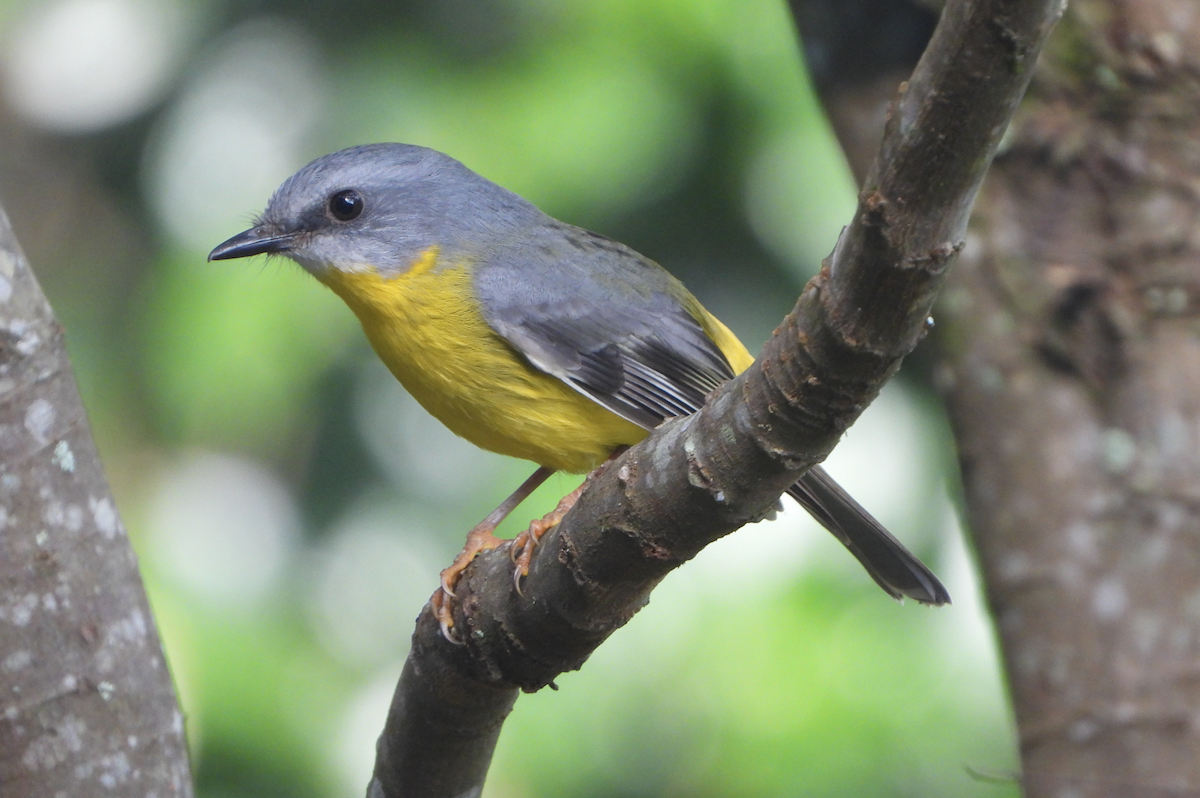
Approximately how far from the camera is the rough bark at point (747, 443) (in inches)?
63.3

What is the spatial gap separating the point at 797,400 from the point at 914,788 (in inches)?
147

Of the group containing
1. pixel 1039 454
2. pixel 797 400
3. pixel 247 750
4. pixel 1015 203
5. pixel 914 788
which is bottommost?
pixel 247 750

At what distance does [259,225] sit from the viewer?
4.36 meters

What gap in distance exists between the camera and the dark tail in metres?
3.79

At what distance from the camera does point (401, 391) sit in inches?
215

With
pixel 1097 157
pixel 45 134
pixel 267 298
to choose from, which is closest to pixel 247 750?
pixel 267 298

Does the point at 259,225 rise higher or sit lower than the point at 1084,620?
higher

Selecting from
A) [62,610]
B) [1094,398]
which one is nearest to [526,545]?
[62,610]

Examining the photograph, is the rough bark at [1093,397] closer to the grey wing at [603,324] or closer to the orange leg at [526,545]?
the grey wing at [603,324]

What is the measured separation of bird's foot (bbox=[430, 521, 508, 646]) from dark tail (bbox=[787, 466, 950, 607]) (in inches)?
40.4

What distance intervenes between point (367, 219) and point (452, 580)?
1482 millimetres

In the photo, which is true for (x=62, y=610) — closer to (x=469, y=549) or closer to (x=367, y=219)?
(x=469, y=549)

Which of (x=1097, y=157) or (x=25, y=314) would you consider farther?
(x=1097, y=157)

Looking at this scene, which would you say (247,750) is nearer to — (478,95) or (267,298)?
(267,298)
